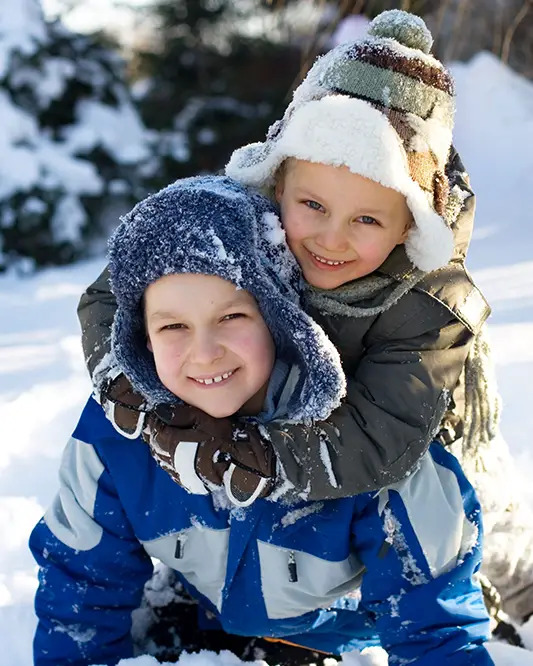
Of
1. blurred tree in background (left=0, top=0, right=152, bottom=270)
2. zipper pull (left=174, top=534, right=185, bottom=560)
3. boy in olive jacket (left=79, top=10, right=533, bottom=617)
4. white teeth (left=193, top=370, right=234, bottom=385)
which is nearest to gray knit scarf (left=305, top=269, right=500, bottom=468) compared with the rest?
boy in olive jacket (left=79, top=10, right=533, bottom=617)

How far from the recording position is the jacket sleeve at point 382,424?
1450mm

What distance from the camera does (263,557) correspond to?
1633mm

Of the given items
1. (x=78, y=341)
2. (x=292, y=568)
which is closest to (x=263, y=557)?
(x=292, y=568)

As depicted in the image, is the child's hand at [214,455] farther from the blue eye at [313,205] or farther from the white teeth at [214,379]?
the blue eye at [313,205]

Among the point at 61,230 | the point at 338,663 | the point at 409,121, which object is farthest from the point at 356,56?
the point at 61,230

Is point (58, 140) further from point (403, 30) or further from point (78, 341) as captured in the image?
point (403, 30)

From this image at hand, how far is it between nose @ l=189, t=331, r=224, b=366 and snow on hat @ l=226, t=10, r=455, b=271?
0.37 metres

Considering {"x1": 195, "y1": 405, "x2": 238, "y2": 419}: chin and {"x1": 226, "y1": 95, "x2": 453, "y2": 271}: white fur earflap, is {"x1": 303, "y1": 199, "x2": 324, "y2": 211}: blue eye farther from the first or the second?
{"x1": 195, "y1": 405, "x2": 238, "y2": 419}: chin

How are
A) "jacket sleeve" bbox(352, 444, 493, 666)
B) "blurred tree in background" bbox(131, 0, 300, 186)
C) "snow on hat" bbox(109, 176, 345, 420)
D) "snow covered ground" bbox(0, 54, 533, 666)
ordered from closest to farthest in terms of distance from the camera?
"snow on hat" bbox(109, 176, 345, 420) < "jacket sleeve" bbox(352, 444, 493, 666) < "snow covered ground" bbox(0, 54, 533, 666) < "blurred tree in background" bbox(131, 0, 300, 186)

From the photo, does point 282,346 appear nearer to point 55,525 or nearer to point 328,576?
point 328,576

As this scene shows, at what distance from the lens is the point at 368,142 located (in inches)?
57.1

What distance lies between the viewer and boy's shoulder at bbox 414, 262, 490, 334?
1.53 metres

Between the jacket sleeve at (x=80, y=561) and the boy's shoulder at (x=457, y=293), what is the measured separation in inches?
28.9

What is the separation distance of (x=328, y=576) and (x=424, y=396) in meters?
0.43
